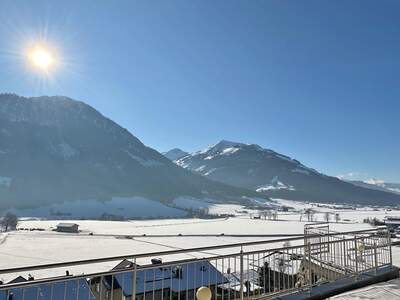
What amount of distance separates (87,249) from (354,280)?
45.9 meters

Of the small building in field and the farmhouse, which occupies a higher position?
the farmhouse

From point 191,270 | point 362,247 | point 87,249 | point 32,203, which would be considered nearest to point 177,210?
point 32,203

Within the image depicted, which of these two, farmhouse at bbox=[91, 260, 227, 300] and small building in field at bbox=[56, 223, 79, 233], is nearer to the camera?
farmhouse at bbox=[91, 260, 227, 300]

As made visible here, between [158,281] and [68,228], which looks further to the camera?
[68,228]

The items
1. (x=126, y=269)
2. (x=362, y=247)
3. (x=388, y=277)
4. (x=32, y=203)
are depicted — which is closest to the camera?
(x=126, y=269)

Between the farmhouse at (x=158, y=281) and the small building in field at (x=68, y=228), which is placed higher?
the farmhouse at (x=158, y=281)

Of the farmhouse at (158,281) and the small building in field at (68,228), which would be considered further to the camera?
Result: the small building in field at (68,228)

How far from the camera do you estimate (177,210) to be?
15462 centimetres

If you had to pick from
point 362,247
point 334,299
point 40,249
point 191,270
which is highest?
point 362,247

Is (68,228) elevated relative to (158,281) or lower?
lower

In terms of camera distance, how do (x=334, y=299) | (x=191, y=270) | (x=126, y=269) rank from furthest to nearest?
1. (x=191, y=270)
2. (x=334, y=299)
3. (x=126, y=269)

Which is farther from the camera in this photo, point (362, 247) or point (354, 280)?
point (362, 247)

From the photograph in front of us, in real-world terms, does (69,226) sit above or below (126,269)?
below

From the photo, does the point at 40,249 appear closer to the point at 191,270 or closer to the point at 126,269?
the point at 191,270
